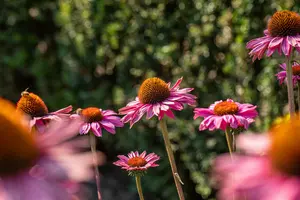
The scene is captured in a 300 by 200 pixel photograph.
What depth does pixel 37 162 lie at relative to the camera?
82 centimetres

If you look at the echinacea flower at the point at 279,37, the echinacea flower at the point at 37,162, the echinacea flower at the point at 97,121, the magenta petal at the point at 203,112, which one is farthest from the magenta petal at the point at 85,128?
the echinacea flower at the point at 37,162

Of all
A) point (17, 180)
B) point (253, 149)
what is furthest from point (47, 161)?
point (253, 149)

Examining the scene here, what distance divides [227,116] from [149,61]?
1.70 m

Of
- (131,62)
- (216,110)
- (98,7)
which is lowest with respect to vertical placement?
(216,110)

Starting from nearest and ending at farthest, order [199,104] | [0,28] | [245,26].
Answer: [245,26] → [199,104] → [0,28]

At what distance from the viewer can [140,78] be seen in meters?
3.43

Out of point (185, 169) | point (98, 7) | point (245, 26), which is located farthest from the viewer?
point (98, 7)

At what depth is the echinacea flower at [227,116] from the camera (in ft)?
5.12

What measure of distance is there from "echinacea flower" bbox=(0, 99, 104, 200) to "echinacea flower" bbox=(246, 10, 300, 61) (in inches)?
34.3

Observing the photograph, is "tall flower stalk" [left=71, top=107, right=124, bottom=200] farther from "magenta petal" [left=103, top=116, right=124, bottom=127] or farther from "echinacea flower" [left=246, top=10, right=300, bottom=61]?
"echinacea flower" [left=246, top=10, right=300, bottom=61]

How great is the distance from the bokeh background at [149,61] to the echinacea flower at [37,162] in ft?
5.70

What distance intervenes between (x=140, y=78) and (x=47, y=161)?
8.64ft

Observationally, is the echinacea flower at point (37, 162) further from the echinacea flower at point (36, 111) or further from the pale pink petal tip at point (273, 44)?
the pale pink petal tip at point (273, 44)

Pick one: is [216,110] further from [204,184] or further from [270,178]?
[204,184]
